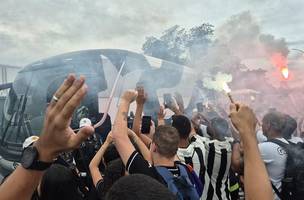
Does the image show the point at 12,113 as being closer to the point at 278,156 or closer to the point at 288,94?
the point at 278,156

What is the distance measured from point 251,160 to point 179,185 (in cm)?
63

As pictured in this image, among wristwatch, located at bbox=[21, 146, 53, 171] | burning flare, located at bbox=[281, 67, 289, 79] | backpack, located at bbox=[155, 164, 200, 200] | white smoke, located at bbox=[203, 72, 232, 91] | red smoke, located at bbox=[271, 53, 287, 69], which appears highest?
red smoke, located at bbox=[271, 53, 287, 69]

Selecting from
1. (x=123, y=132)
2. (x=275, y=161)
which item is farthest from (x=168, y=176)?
(x=275, y=161)

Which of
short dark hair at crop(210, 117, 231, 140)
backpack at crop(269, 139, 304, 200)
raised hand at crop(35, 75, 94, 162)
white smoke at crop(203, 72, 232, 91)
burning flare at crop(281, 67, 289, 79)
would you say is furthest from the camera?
burning flare at crop(281, 67, 289, 79)

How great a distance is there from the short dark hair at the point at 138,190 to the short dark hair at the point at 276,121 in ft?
7.52

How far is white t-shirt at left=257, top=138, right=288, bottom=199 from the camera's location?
2.97 m

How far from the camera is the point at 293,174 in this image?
2.92 meters

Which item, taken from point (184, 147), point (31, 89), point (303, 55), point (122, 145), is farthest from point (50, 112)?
point (303, 55)

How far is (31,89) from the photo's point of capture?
18.3 ft

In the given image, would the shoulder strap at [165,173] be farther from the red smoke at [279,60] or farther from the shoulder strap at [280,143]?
the red smoke at [279,60]

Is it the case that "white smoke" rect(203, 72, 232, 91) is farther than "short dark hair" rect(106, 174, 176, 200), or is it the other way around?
"white smoke" rect(203, 72, 232, 91)

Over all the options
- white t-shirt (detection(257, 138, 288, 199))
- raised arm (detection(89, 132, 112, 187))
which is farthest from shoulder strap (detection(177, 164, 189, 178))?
white t-shirt (detection(257, 138, 288, 199))

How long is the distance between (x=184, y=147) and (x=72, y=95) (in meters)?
2.29

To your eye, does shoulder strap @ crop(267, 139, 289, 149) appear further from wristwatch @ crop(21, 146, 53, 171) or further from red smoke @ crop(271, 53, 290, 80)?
red smoke @ crop(271, 53, 290, 80)
